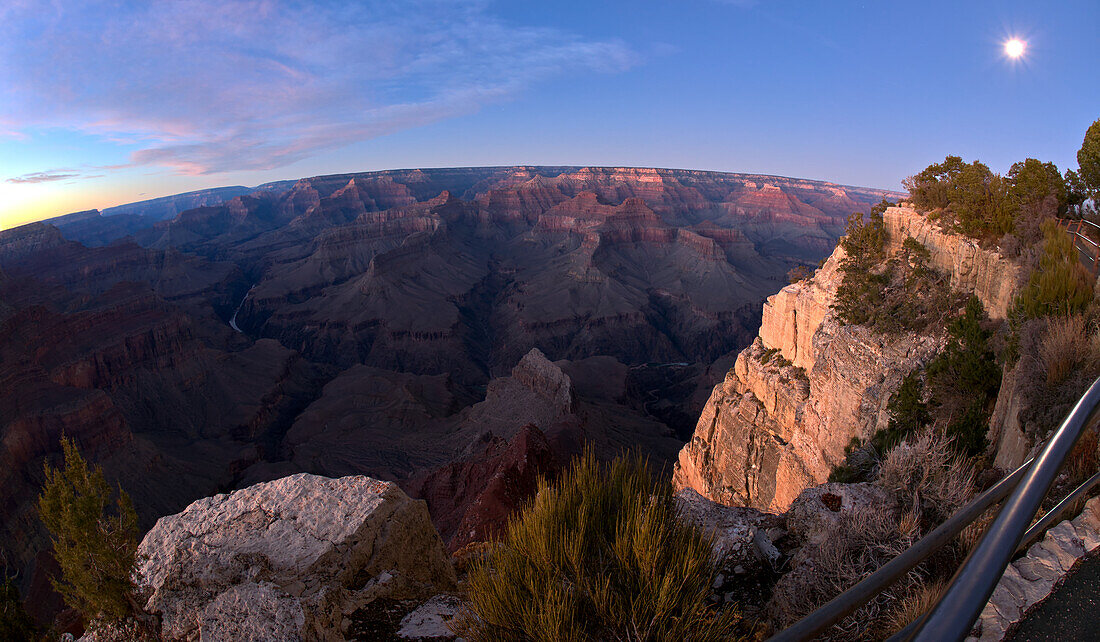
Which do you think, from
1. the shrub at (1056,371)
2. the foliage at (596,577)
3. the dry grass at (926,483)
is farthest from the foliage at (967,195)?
the foliage at (596,577)

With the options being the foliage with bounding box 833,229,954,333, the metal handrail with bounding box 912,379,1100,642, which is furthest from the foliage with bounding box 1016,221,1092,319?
the metal handrail with bounding box 912,379,1100,642

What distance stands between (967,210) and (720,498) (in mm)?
12855

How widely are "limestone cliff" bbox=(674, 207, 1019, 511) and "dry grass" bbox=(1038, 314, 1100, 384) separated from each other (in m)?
5.11

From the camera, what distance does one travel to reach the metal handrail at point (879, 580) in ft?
6.11

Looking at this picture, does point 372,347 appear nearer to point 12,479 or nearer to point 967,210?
point 12,479

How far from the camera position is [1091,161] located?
13633 millimetres

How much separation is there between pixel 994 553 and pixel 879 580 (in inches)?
18.3

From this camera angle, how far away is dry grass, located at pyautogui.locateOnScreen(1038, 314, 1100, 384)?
7711 mm

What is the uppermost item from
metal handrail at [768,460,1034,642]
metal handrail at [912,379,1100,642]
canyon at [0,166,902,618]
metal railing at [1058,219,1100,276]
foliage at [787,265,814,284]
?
metal railing at [1058,219,1100,276]

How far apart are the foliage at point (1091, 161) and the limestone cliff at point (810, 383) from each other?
11.3 ft

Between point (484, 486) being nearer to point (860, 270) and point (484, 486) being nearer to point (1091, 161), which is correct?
point (860, 270)

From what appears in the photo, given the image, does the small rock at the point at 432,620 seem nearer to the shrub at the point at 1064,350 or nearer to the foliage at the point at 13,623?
the foliage at the point at 13,623

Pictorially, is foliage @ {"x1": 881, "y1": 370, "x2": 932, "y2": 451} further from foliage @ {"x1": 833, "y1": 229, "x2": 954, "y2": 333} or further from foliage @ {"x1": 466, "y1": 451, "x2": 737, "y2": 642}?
foliage @ {"x1": 466, "y1": 451, "x2": 737, "y2": 642}

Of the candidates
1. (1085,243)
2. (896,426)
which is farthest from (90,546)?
(1085,243)
